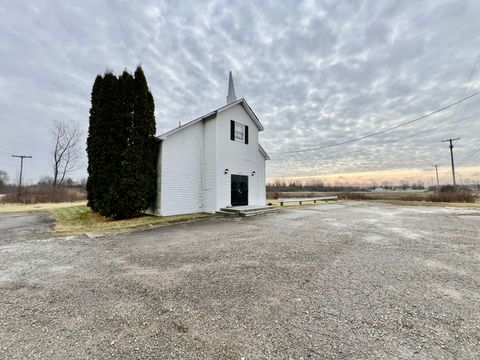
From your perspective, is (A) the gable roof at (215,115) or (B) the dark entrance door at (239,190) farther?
(B) the dark entrance door at (239,190)

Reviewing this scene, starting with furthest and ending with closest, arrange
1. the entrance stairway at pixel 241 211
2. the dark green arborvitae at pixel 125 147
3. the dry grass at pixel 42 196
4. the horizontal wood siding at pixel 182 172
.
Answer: the dry grass at pixel 42 196 → the entrance stairway at pixel 241 211 → the horizontal wood siding at pixel 182 172 → the dark green arborvitae at pixel 125 147

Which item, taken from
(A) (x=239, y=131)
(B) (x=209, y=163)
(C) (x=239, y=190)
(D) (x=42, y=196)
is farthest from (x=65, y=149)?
(C) (x=239, y=190)

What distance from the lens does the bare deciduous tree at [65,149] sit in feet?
99.1

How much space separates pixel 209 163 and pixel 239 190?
2722 mm

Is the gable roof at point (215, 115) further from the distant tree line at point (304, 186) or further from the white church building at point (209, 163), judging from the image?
the distant tree line at point (304, 186)

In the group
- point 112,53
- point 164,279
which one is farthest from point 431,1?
point 112,53

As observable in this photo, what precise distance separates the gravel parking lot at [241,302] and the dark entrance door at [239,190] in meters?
7.77

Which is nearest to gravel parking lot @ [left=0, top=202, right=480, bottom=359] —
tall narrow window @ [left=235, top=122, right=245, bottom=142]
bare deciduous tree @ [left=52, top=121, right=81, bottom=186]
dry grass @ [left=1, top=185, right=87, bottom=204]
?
tall narrow window @ [left=235, top=122, right=245, bottom=142]

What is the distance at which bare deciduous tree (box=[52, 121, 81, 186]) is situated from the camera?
30.2 metres

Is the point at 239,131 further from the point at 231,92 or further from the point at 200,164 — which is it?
the point at 231,92

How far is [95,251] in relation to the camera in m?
5.36

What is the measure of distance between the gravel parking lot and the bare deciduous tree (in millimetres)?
32382

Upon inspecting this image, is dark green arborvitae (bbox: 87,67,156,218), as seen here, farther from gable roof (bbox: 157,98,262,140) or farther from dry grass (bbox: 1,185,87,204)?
dry grass (bbox: 1,185,87,204)

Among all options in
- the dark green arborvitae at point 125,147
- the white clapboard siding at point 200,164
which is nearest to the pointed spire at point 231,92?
the white clapboard siding at point 200,164
